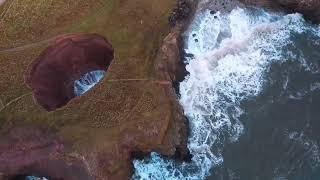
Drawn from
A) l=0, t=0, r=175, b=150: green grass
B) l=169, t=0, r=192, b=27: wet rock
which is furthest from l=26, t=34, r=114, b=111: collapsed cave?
l=169, t=0, r=192, b=27: wet rock

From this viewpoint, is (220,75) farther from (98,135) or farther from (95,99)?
(98,135)

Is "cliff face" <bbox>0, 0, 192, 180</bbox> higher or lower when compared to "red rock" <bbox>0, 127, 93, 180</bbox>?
higher

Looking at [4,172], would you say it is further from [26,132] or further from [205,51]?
[205,51]

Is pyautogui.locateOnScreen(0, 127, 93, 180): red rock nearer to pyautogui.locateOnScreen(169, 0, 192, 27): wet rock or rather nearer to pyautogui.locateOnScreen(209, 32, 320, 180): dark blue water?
pyautogui.locateOnScreen(209, 32, 320, 180): dark blue water

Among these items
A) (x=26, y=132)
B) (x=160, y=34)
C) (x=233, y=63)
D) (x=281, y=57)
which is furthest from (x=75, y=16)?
(x=281, y=57)

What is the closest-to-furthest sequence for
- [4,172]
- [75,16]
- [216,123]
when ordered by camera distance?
[4,172] < [216,123] < [75,16]

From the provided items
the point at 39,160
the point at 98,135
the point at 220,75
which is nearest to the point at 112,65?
the point at 98,135
